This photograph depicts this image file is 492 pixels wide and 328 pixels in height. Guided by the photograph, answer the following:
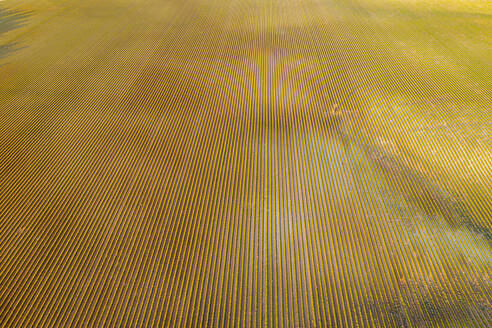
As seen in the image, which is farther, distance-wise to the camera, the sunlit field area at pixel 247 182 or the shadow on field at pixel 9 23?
the shadow on field at pixel 9 23

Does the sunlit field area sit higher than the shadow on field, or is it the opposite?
the shadow on field

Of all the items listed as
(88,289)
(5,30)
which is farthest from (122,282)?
Answer: (5,30)

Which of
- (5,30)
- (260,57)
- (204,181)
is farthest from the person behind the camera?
(5,30)

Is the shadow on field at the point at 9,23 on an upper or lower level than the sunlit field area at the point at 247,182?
upper

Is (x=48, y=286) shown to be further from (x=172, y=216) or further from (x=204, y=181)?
(x=204, y=181)

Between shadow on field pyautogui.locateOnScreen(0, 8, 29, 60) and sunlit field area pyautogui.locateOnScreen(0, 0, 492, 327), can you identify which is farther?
shadow on field pyautogui.locateOnScreen(0, 8, 29, 60)

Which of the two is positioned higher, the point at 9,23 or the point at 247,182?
the point at 9,23

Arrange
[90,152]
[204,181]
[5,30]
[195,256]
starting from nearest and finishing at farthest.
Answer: [195,256] → [204,181] → [90,152] → [5,30]

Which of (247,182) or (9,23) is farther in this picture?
(9,23)
